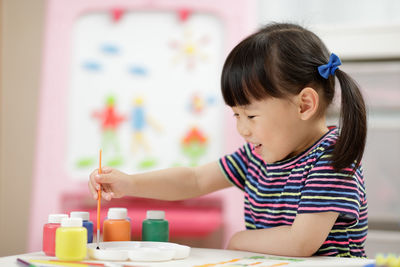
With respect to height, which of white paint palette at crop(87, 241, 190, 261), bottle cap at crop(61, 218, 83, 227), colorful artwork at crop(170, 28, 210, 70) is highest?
colorful artwork at crop(170, 28, 210, 70)

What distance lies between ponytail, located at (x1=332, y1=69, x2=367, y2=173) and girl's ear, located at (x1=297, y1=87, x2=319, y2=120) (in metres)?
0.05

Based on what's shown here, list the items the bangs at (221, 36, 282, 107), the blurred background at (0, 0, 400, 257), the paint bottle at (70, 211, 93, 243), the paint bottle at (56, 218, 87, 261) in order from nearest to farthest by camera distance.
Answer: the paint bottle at (56, 218, 87, 261)
the paint bottle at (70, 211, 93, 243)
the bangs at (221, 36, 282, 107)
the blurred background at (0, 0, 400, 257)

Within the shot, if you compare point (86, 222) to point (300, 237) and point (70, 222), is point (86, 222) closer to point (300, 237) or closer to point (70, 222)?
point (70, 222)

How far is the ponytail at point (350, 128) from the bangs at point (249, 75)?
0.37 feet

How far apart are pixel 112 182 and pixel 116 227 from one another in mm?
144

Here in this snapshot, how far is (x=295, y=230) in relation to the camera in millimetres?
826

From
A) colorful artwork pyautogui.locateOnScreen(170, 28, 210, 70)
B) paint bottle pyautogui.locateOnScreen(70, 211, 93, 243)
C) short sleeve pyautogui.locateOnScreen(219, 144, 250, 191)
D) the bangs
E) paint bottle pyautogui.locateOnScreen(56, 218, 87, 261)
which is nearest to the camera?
paint bottle pyautogui.locateOnScreen(56, 218, 87, 261)

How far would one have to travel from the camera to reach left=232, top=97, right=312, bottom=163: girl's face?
3.01ft

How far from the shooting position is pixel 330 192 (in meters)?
0.84

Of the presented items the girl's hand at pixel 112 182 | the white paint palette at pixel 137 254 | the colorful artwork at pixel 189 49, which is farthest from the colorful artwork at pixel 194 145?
the white paint palette at pixel 137 254

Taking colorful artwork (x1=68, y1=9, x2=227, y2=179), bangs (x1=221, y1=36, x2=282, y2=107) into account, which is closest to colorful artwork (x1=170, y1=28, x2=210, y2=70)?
colorful artwork (x1=68, y1=9, x2=227, y2=179)

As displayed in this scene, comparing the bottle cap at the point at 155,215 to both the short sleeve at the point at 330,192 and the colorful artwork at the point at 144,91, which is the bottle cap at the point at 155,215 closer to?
the short sleeve at the point at 330,192

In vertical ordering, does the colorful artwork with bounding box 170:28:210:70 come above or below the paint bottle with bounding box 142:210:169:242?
above

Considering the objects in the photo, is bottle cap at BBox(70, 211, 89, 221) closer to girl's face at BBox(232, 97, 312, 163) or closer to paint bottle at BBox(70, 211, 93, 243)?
paint bottle at BBox(70, 211, 93, 243)
